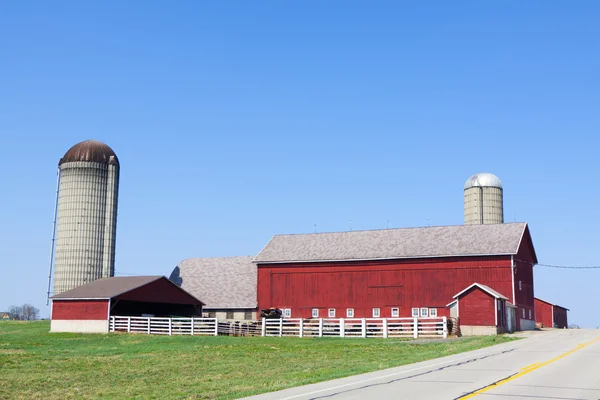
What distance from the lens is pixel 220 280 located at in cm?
7438

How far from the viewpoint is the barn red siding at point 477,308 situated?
162 ft

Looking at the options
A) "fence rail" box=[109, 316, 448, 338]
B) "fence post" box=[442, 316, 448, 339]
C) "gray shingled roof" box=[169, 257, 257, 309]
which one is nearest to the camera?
"fence post" box=[442, 316, 448, 339]

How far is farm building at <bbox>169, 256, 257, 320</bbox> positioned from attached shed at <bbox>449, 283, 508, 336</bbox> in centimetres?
2400

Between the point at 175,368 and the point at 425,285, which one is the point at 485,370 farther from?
the point at 425,285

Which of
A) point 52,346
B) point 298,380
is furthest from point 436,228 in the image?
point 298,380

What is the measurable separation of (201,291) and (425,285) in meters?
24.5

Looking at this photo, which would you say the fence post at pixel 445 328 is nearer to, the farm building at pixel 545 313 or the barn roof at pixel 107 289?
the barn roof at pixel 107 289

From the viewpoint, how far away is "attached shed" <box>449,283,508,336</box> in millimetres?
49100

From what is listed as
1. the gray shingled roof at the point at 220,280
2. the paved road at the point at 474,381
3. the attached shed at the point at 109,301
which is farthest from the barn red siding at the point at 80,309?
the paved road at the point at 474,381

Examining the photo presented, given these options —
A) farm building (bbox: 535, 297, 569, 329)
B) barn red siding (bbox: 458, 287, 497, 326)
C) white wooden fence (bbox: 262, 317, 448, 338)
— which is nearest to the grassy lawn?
white wooden fence (bbox: 262, 317, 448, 338)

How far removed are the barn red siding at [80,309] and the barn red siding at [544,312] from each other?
43.2m

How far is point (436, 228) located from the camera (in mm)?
65125

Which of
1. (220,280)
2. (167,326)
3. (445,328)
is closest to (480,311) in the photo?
(445,328)

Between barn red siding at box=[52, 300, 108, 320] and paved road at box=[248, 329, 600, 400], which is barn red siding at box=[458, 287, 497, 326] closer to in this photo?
paved road at box=[248, 329, 600, 400]
